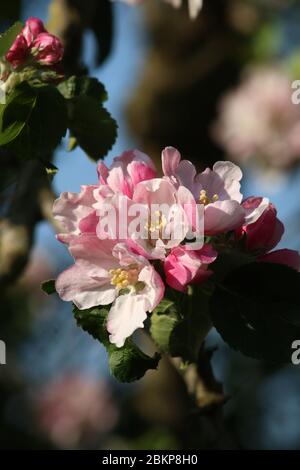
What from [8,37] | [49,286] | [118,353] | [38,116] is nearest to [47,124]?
[38,116]

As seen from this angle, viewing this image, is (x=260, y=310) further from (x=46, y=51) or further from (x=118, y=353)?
(x=46, y=51)

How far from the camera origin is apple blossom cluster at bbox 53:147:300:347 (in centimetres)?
115

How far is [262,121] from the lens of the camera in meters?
3.68

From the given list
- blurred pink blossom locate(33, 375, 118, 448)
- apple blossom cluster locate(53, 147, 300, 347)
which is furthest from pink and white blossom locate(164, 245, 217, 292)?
blurred pink blossom locate(33, 375, 118, 448)

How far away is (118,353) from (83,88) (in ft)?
1.42

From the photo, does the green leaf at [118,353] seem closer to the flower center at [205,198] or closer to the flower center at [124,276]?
the flower center at [124,276]

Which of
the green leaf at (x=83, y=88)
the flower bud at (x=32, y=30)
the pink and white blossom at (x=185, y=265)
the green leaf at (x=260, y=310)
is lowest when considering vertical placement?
the green leaf at (x=260, y=310)

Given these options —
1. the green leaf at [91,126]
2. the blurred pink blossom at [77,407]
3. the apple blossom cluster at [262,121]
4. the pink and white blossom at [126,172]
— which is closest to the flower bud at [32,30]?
the green leaf at [91,126]

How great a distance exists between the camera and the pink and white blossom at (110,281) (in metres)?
1.15

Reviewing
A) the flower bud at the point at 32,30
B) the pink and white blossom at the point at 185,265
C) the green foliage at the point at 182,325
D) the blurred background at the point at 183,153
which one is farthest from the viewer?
the blurred background at the point at 183,153

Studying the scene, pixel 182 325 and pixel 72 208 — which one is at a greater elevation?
pixel 72 208

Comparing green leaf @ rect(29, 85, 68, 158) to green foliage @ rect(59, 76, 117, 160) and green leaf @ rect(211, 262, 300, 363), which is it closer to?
green foliage @ rect(59, 76, 117, 160)

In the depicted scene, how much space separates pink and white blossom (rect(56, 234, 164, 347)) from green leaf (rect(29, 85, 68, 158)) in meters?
0.18
